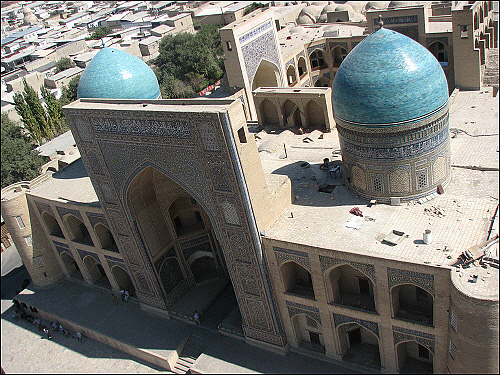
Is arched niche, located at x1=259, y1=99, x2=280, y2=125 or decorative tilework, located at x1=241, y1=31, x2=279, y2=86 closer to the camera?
arched niche, located at x1=259, y1=99, x2=280, y2=125

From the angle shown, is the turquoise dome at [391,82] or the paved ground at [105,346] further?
the paved ground at [105,346]

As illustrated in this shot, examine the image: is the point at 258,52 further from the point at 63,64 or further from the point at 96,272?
the point at 63,64

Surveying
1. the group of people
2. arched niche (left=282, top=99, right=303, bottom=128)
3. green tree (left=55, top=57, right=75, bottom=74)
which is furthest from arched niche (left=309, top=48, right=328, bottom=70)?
green tree (left=55, top=57, right=75, bottom=74)

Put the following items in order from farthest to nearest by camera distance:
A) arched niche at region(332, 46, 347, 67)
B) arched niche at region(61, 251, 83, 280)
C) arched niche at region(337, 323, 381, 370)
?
arched niche at region(332, 46, 347, 67), arched niche at region(61, 251, 83, 280), arched niche at region(337, 323, 381, 370)

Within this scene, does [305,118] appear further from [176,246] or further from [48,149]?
[48,149]

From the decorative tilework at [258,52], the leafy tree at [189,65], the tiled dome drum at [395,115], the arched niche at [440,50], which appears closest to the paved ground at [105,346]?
the tiled dome drum at [395,115]

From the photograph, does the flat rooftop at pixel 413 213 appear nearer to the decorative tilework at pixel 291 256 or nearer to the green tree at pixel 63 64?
the decorative tilework at pixel 291 256

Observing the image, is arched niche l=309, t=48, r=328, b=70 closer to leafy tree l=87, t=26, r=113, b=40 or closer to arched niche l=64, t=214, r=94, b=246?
arched niche l=64, t=214, r=94, b=246

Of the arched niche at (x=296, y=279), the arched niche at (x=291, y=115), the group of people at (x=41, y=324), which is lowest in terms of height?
the group of people at (x=41, y=324)
